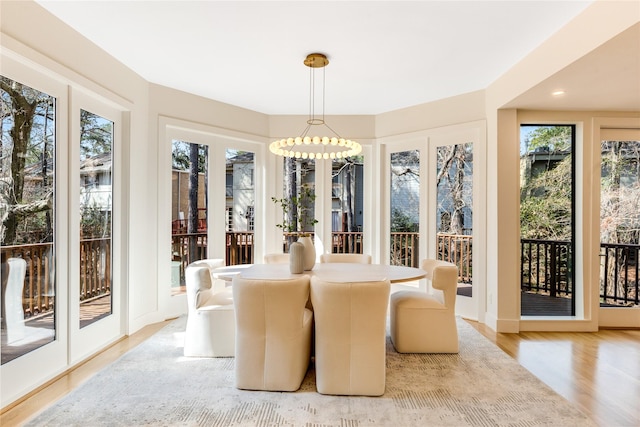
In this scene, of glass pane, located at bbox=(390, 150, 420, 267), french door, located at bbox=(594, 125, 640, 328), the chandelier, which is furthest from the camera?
glass pane, located at bbox=(390, 150, 420, 267)

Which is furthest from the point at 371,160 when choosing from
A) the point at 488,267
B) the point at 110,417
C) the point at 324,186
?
the point at 110,417

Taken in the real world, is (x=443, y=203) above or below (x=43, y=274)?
above

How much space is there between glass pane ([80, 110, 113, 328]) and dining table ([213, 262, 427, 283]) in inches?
45.6

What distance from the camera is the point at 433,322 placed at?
3.00m

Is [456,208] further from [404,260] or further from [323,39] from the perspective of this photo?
[323,39]

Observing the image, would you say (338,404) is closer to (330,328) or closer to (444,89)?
(330,328)

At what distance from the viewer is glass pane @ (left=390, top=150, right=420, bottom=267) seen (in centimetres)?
466

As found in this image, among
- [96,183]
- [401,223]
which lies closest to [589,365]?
[401,223]

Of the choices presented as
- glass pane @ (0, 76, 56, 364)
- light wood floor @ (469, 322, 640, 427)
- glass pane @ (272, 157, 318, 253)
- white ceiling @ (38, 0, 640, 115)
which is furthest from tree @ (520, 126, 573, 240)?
glass pane @ (0, 76, 56, 364)

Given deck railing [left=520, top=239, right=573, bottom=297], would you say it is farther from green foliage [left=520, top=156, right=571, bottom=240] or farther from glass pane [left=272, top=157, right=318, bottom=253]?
glass pane [left=272, top=157, right=318, bottom=253]

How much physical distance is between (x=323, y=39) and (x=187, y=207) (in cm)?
262

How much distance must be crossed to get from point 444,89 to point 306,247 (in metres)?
2.55

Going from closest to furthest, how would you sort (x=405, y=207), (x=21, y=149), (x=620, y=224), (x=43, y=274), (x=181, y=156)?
(x=21, y=149)
(x=43, y=274)
(x=620, y=224)
(x=181, y=156)
(x=405, y=207)

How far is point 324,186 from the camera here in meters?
5.08
